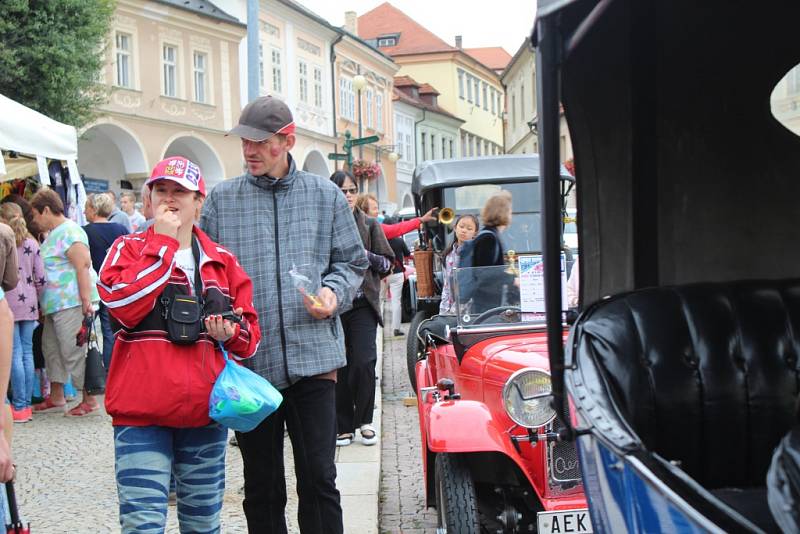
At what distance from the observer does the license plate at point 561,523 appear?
4.21m

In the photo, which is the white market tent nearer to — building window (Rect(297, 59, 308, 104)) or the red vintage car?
the red vintage car

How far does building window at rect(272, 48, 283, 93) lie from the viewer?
3869 cm

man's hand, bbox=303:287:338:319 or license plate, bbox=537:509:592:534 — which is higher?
man's hand, bbox=303:287:338:319

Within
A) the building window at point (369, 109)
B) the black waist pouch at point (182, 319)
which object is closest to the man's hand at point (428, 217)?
the black waist pouch at point (182, 319)

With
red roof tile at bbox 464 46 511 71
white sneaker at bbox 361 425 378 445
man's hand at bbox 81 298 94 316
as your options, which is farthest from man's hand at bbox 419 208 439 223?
red roof tile at bbox 464 46 511 71

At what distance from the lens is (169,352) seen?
11.4 ft

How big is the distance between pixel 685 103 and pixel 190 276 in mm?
2046

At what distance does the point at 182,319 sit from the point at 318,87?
1632 inches

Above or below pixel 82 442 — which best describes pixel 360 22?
above

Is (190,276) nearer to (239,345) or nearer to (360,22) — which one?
(239,345)

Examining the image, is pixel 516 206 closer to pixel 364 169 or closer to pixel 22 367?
pixel 22 367

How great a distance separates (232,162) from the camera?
111 ft

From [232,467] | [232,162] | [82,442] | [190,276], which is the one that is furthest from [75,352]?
[232,162]

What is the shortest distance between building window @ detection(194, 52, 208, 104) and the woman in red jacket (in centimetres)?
2975
